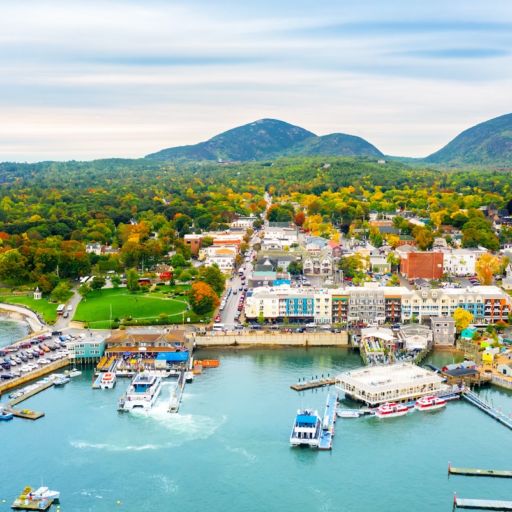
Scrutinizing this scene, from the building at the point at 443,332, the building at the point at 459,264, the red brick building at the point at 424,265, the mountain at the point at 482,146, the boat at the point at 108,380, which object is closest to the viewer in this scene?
the boat at the point at 108,380

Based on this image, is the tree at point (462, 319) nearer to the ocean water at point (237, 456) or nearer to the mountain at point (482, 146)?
the ocean water at point (237, 456)

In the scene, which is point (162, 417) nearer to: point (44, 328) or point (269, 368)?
point (269, 368)

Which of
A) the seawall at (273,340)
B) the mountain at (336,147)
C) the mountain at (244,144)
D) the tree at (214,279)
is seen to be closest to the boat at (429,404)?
the seawall at (273,340)

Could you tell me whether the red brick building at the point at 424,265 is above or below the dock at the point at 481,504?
above

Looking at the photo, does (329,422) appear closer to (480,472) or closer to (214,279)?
(480,472)

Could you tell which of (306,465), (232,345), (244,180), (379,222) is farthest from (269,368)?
(244,180)

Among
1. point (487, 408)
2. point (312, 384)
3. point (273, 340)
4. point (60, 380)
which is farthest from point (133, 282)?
point (487, 408)

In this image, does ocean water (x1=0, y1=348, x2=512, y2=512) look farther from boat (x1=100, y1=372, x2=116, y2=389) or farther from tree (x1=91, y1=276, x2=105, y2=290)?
tree (x1=91, y1=276, x2=105, y2=290)
